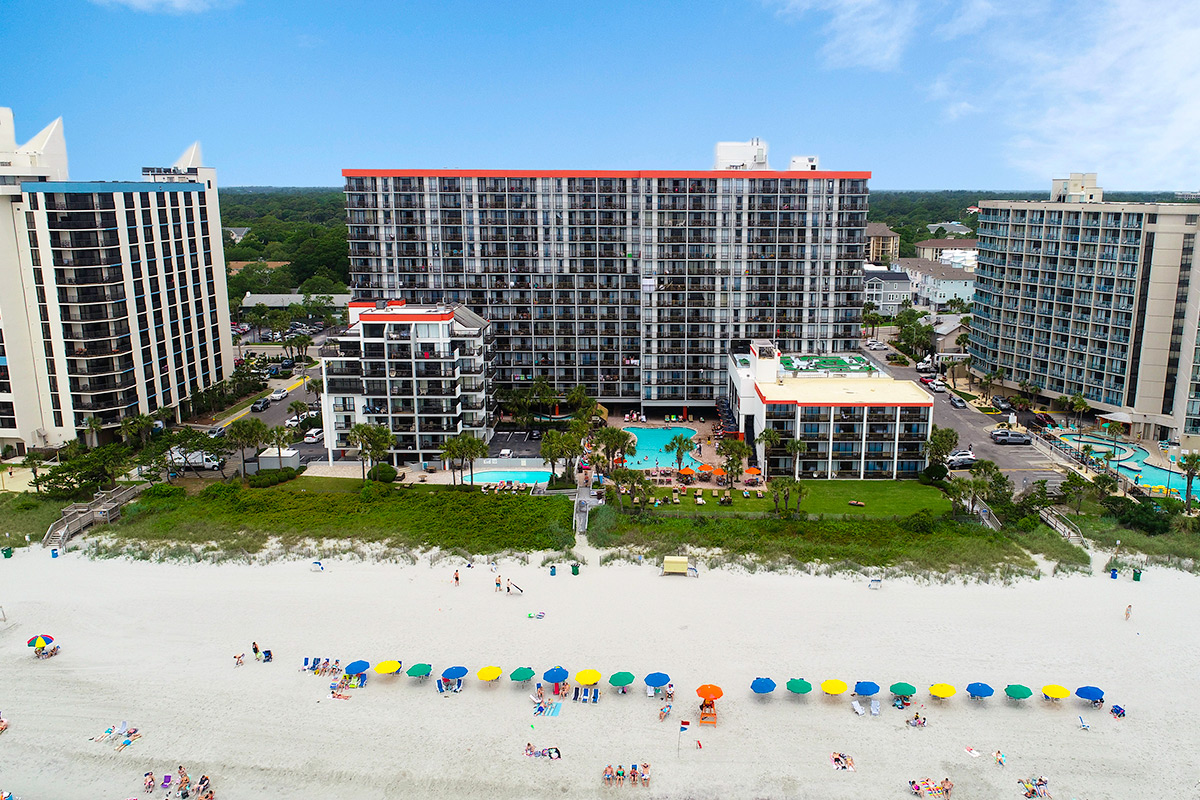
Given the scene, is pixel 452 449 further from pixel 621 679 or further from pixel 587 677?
pixel 621 679

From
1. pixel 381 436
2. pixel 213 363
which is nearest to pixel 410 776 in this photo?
pixel 381 436

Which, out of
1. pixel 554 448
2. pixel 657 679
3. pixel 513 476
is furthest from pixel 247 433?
pixel 657 679

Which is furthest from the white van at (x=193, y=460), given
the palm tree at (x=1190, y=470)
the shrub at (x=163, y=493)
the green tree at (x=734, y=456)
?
the palm tree at (x=1190, y=470)

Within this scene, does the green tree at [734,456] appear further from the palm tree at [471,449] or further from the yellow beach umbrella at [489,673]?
the yellow beach umbrella at [489,673]

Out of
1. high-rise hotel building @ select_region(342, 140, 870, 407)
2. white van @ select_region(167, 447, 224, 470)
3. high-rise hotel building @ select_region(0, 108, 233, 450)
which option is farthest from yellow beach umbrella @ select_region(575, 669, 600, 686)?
high-rise hotel building @ select_region(0, 108, 233, 450)

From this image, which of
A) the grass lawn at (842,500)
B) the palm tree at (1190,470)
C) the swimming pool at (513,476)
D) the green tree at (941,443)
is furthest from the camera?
the swimming pool at (513,476)

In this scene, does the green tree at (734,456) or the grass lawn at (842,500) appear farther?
the green tree at (734,456)

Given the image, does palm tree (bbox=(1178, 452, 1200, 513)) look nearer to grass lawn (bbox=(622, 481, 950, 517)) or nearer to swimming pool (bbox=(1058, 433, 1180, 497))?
swimming pool (bbox=(1058, 433, 1180, 497))
